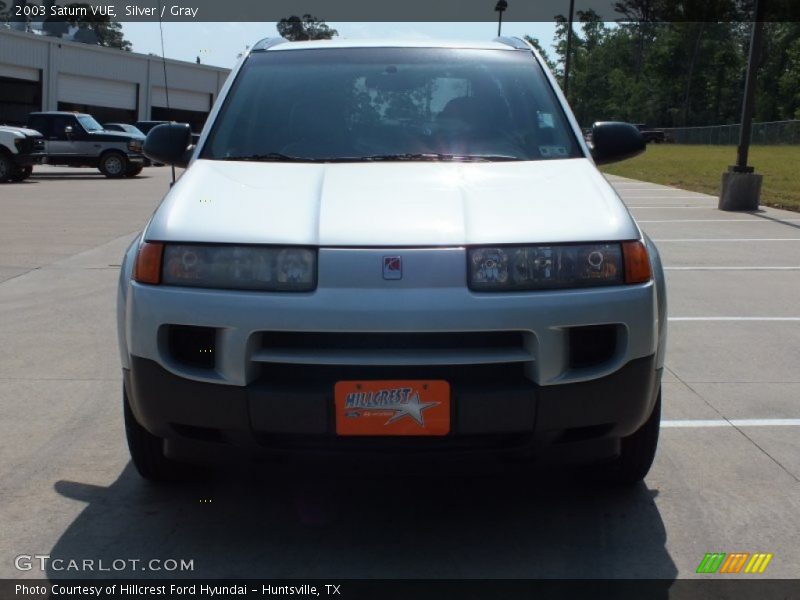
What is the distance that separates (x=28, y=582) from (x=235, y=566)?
0.62m

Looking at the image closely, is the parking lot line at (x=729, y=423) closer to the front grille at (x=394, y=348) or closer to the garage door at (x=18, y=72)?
the front grille at (x=394, y=348)

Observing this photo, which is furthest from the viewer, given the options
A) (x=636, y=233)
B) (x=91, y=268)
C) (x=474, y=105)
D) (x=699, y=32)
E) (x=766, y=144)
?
(x=699, y=32)

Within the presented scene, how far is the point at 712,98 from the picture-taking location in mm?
88438

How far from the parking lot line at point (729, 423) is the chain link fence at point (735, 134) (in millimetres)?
51566

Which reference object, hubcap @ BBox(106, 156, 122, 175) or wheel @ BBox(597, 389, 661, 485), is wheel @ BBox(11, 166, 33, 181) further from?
wheel @ BBox(597, 389, 661, 485)

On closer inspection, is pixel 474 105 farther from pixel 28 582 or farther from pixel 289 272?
pixel 28 582

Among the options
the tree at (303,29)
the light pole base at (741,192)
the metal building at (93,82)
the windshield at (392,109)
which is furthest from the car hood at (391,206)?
the tree at (303,29)

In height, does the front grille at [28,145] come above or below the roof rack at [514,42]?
below

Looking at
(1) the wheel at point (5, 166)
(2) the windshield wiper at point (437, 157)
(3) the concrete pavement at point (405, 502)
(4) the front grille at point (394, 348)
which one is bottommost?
(1) the wheel at point (5, 166)

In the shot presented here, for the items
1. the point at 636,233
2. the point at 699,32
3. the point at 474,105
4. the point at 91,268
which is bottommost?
the point at 91,268

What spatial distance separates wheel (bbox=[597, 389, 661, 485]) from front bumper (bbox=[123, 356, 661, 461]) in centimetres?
38

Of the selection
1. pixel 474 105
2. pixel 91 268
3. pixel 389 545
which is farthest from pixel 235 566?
pixel 91 268

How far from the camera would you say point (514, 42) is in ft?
16.4

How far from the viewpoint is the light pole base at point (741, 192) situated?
16.0 m
